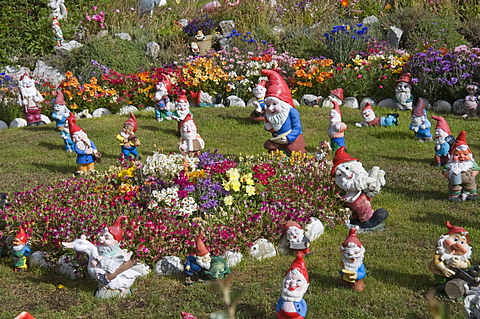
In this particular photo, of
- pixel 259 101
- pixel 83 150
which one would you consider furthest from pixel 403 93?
pixel 83 150

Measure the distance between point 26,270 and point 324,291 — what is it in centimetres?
337

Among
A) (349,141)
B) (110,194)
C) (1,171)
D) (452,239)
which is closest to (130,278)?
(110,194)

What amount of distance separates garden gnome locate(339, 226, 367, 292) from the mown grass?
11cm

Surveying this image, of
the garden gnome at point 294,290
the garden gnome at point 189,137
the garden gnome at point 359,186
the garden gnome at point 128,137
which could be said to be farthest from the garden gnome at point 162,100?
the garden gnome at point 294,290

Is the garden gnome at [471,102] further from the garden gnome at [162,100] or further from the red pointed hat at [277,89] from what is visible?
the garden gnome at [162,100]

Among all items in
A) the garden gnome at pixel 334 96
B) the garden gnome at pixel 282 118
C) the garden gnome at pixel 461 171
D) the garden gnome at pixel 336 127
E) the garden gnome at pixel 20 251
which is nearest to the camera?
the garden gnome at pixel 20 251

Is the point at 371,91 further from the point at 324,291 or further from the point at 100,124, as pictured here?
the point at 324,291

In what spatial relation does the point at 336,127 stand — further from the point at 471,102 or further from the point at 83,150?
the point at 83,150

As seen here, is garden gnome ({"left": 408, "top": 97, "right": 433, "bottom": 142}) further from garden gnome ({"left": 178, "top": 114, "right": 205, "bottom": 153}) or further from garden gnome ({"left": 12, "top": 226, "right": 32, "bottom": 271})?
garden gnome ({"left": 12, "top": 226, "right": 32, "bottom": 271})

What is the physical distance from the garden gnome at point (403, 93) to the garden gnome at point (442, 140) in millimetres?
2853

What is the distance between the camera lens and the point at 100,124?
39.6 feet

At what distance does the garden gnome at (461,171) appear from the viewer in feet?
23.8

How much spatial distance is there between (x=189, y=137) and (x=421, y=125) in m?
3.98

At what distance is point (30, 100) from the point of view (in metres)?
12.2
